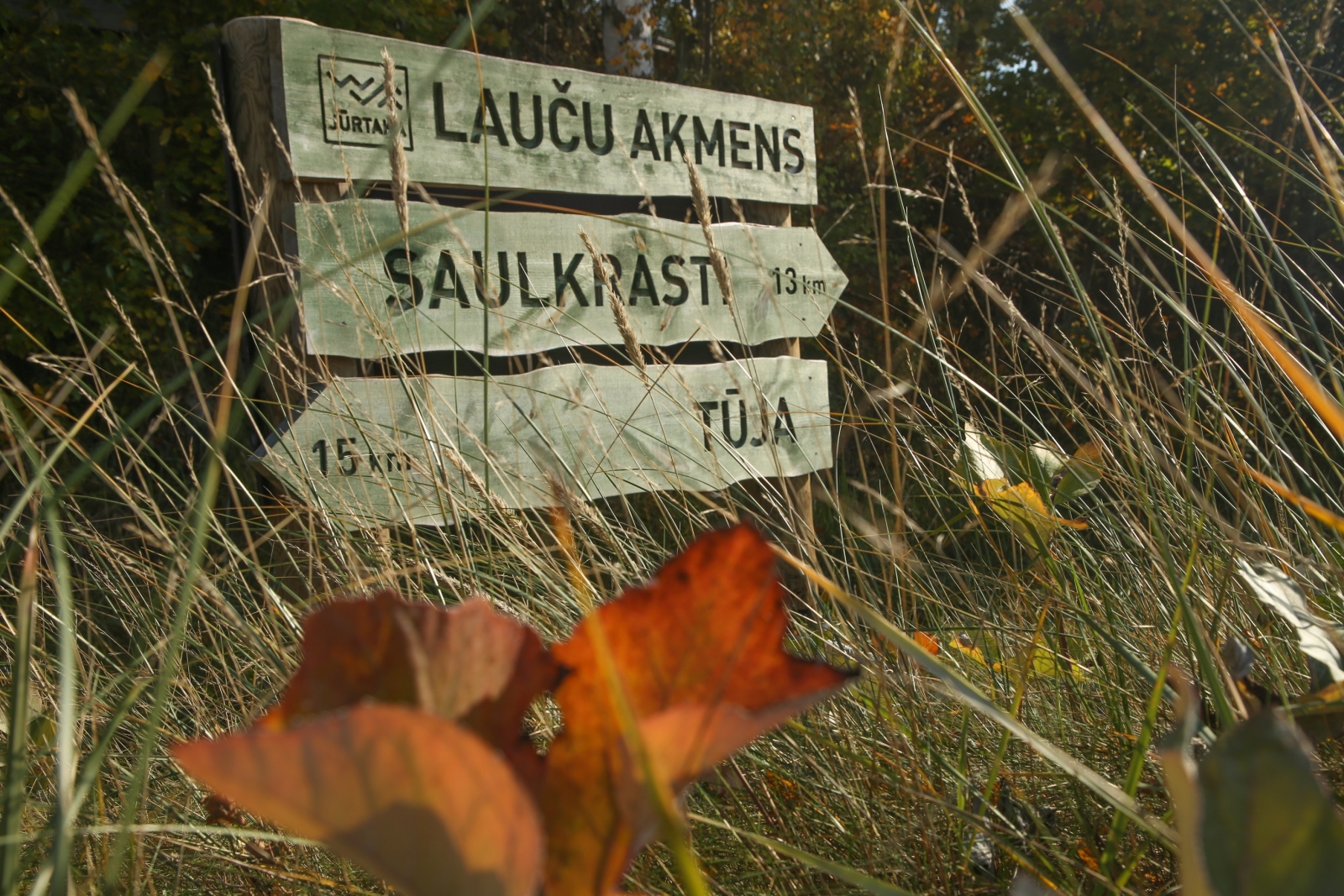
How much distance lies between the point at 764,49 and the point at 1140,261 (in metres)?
3.82

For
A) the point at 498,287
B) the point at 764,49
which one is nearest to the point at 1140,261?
the point at 498,287

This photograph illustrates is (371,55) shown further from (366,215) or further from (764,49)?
(764,49)

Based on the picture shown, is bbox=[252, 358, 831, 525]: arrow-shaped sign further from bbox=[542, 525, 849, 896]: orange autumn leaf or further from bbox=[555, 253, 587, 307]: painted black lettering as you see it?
bbox=[542, 525, 849, 896]: orange autumn leaf

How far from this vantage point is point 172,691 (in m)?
1.45

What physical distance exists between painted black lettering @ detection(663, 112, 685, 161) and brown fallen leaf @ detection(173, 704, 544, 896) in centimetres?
255

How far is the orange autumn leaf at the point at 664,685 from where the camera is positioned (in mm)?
246

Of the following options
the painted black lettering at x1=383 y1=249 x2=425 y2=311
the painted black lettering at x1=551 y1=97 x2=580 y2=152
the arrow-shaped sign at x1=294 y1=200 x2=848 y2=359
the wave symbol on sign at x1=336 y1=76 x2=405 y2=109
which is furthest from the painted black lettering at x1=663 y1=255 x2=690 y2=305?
the wave symbol on sign at x1=336 y1=76 x2=405 y2=109

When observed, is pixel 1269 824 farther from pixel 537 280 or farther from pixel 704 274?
pixel 704 274

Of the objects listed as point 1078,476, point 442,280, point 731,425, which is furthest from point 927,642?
point 731,425

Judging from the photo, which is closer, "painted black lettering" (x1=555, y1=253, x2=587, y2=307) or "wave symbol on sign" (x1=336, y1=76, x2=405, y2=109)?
"wave symbol on sign" (x1=336, y1=76, x2=405, y2=109)

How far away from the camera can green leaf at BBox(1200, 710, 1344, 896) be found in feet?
0.74

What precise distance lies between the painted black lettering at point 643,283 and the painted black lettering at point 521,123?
42cm

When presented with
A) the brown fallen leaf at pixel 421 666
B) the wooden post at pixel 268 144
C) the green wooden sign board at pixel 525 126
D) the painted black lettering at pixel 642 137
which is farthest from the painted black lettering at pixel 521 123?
the brown fallen leaf at pixel 421 666

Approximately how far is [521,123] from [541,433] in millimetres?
1065
